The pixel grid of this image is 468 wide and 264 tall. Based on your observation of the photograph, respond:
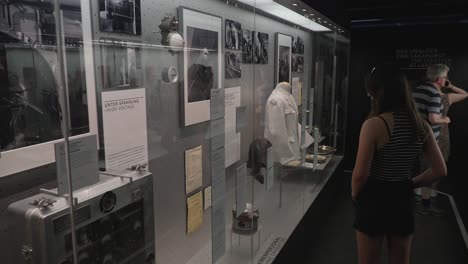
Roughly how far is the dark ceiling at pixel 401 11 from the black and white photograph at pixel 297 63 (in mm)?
1789

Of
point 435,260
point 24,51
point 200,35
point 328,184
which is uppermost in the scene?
point 200,35

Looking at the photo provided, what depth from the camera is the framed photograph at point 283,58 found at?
8.96 feet

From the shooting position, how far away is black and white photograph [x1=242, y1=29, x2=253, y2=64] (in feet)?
7.01

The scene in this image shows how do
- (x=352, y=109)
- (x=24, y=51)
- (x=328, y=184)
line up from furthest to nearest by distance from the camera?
(x=352, y=109), (x=328, y=184), (x=24, y=51)

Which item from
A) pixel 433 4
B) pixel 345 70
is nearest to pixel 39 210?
pixel 345 70

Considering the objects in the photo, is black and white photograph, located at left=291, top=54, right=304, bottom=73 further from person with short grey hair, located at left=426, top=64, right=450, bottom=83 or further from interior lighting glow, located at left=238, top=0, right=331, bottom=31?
person with short grey hair, located at left=426, top=64, right=450, bottom=83

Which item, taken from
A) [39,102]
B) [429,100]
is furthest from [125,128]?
[429,100]

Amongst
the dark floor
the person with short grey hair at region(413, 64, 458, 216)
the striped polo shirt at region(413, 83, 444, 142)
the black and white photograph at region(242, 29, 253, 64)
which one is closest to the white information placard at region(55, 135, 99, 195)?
the black and white photograph at region(242, 29, 253, 64)

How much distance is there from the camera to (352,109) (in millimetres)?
6301

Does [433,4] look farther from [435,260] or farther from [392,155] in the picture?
[392,155]

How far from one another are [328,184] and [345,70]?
1939 millimetres

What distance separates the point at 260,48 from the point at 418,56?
176 inches

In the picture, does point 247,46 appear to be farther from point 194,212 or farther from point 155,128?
point 194,212

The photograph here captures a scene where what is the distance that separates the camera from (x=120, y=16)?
59.7 inches
